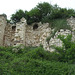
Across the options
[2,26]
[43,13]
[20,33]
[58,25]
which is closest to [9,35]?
[2,26]

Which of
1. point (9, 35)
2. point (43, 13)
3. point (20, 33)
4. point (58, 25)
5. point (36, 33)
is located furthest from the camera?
point (43, 13)

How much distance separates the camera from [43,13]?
15.6 m

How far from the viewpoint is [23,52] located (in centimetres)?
974

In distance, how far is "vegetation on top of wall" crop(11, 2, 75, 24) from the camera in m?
14.9

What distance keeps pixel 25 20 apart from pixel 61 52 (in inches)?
284

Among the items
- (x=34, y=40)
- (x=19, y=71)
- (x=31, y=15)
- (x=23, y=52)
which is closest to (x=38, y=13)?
(x=31, y=15)

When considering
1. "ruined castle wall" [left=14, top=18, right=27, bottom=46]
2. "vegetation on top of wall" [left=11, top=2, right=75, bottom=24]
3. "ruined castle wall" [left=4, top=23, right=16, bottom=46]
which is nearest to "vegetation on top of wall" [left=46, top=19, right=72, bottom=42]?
"vegetation on top of wall" [left=11, top=2, right=75, bottom=24]

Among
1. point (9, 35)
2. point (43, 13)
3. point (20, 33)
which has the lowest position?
point (9, 35)

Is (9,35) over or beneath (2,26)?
beneath

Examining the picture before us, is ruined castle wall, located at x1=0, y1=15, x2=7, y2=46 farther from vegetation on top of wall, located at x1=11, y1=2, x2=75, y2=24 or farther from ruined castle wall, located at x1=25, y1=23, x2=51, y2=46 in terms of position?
ruined castle wall, located at x1=25, y1=23, x2=51, y2=46

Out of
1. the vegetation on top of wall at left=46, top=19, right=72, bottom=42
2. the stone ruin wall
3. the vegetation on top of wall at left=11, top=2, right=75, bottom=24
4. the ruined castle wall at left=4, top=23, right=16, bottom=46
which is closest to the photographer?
the vegetation on top of wall at left=46, top=19, right=72, bottom=42

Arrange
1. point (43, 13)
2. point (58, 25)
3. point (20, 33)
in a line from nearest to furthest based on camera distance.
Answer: point (58, 25)
point (20, 33)
point (43, 13)

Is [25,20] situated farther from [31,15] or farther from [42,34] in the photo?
[42,34]

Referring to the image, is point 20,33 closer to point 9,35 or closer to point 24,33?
point 24,33
